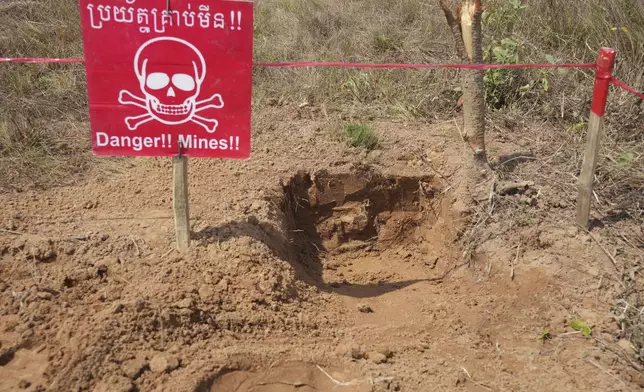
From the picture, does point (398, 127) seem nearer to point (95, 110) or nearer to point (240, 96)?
point (240, 96)

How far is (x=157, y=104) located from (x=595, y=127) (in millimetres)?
2348

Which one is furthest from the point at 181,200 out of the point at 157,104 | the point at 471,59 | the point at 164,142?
the point at 471,59

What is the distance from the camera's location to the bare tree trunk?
3734 millimetres

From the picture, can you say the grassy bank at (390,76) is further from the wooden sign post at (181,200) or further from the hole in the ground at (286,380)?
the hole in the ground at (286,380)

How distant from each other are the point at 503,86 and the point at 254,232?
2647 millimetres

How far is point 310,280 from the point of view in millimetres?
3818

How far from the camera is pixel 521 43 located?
509 cm

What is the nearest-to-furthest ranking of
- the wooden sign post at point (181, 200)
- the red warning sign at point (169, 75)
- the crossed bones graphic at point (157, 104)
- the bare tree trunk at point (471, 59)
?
1. the red warning sign at point (169, 75)
2. the crossed bones graphic at point (157, 104)
3. the wooden sign post at point (181, 200)
4. the bare tree trunk at point (471, 59)

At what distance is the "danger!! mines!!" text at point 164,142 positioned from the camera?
3051 mm

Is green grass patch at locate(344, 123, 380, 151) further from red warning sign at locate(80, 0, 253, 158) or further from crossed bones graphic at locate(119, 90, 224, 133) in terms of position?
crossed bones graphic at locate(119, 90, 224, 133)

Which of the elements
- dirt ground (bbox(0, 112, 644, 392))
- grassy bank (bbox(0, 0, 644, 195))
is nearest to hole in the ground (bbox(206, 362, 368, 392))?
Result: dirt ground (bbox(0, 112, 644, 392))

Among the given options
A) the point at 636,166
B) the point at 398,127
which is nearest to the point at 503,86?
the point at 398,127

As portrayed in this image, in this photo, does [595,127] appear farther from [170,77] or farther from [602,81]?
[170,77]

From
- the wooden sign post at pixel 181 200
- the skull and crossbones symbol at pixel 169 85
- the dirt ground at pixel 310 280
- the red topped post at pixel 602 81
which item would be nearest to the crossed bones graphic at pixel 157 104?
the skull and crossbones symbol at pixel 169 85
